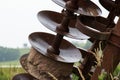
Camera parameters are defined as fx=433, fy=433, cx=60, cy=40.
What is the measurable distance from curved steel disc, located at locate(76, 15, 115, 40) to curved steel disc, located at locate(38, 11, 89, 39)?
8 centimetres

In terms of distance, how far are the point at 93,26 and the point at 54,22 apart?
0.86 ft

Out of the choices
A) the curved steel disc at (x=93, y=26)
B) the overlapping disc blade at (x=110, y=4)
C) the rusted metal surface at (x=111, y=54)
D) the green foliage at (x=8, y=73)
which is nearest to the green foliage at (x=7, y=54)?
the green foliage at (x=8, y=73)

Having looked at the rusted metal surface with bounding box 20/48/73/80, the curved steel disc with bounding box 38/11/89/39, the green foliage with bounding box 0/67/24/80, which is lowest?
the green foliage with bounding box 0/67/24/80

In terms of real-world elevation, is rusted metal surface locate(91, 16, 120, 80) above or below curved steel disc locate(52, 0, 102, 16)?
below

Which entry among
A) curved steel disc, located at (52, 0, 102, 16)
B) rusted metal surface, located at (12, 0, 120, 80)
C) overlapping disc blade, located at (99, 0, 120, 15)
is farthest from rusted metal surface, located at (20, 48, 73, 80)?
overlapping disc blade, located at (99, 0, 120, 15)

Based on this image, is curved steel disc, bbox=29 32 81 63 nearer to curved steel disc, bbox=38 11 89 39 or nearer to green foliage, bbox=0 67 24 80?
curved steel disc, bbox=38 11 89 39

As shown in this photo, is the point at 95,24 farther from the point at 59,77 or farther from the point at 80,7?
the point at 59,77

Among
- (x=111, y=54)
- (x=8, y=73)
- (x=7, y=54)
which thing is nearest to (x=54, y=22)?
(x=111, y=54)

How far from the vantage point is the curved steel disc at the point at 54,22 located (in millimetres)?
2455

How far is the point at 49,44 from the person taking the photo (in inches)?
104

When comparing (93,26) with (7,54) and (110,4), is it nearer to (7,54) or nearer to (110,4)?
(110,4)

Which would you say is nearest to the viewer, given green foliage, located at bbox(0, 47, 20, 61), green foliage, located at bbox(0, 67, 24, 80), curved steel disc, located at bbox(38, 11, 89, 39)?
curved steel disc, located at bbox(38, 11, 89, 39)

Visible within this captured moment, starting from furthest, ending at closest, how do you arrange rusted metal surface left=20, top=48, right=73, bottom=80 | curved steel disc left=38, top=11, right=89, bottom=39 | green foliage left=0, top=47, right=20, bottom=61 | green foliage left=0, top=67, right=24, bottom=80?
1. green foliage left=0, top=47, right=20, bottom=61
2. green foliage left=0, top=67, right=24, bottom=80
3. curved steel disc left=38, top=11, right=89, bottom=39
4. rusted metal surface left=20, top=48, right=73, bottom=80

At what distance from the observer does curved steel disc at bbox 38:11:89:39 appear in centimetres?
246
